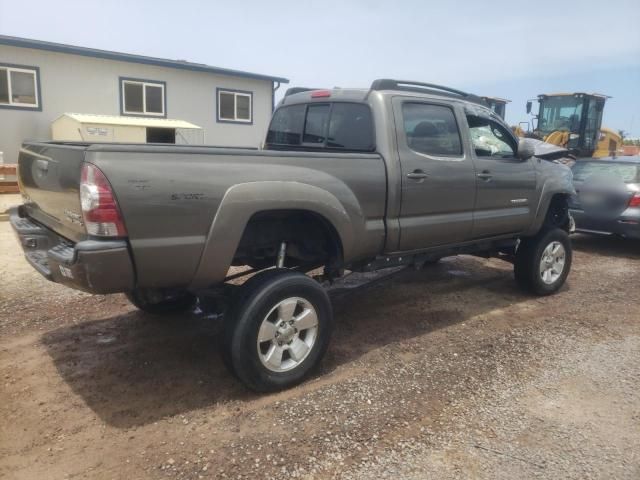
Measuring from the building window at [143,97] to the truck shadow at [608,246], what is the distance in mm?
13257

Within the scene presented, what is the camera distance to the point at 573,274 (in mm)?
6855

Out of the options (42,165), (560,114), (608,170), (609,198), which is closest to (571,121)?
(560,114)

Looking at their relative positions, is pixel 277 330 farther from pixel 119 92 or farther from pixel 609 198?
pixel 119 92

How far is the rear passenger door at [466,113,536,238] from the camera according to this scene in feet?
15.7

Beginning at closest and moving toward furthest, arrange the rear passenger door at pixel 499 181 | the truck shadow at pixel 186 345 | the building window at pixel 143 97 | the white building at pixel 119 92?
the truck shadow at pixel 186 345
the rear passenger door at pixel 499 181
the white building at pixel 119 92
the building window at pixel 143 97

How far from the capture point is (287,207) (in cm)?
332

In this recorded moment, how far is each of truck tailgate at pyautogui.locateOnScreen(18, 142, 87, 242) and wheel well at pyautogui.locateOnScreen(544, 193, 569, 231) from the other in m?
4.88

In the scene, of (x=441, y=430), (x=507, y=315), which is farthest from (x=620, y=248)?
(x=441, y=430)

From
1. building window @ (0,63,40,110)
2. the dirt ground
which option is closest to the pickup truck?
the dirt ground

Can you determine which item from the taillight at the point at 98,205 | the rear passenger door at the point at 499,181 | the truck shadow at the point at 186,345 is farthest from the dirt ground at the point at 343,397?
the taillight at the point at 98,205

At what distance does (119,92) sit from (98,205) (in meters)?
14.9

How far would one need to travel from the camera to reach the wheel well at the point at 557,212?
5.81m

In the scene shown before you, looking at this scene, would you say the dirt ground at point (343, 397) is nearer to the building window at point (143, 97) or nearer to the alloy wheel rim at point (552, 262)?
the alloy wheel rim at point (552, 262)

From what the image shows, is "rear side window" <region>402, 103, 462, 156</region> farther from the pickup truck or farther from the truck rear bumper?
the truck rear bumper
